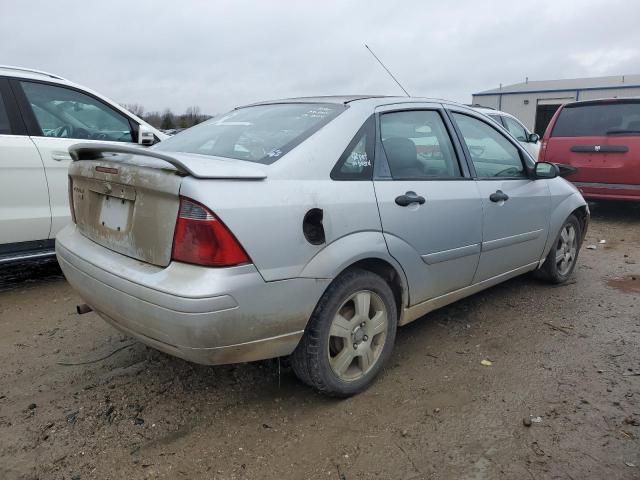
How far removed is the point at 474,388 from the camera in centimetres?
289

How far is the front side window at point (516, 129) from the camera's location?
32.2 ft

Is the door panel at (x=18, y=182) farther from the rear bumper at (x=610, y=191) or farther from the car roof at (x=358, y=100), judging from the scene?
the rear bumper at (x=610, y=191)

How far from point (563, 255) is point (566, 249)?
2.9 inches

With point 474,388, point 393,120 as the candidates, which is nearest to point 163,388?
point 474,388

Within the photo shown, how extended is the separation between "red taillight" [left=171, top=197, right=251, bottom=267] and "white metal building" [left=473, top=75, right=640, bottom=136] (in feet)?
82.3

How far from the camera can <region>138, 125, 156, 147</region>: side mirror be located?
5.00 metres

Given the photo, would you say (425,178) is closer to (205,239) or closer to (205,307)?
(205,239)

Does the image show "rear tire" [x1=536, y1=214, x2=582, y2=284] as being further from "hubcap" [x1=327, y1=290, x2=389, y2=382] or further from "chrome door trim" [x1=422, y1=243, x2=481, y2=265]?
"hubcap" [x1=327, y1=290, x2=389, y2=382]

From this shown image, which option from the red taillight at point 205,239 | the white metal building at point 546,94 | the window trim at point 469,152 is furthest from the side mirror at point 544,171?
the white metal building at point 546,94

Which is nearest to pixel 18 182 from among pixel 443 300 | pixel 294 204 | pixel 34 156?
pixel 34 156

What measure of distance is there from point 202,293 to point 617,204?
9177 mm

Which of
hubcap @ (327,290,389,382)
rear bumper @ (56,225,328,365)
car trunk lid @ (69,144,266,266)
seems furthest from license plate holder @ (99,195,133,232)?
hubcap @ (327,290,389,382)

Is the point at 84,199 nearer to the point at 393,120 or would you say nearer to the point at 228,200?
the point at 228,200

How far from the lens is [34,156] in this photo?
14.0 feet
